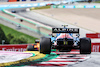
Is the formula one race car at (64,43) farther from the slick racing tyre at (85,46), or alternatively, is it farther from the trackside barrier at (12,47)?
the trackside barrier at (12,47)

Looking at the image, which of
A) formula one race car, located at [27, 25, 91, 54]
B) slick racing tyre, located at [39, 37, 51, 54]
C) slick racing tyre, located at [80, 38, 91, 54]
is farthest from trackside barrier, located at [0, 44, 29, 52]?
slick racing tyre, located at [80, 38, 91, 54]

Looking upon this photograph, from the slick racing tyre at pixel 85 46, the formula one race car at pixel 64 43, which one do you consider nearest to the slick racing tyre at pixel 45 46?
the formula one race car at pixel 64 43

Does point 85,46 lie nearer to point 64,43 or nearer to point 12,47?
point 64,43

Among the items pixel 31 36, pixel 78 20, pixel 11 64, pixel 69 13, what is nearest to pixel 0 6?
pixel 69 13

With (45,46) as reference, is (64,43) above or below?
above

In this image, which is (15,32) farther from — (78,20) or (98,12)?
(98,12)

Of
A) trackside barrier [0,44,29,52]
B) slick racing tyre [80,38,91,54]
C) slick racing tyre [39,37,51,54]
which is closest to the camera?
slick racing tyre [39,37,51,54]

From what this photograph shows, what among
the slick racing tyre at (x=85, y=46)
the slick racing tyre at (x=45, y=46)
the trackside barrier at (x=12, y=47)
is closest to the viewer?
the slick racing tyre at (x=45, y=46)

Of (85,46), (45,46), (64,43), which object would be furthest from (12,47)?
(85,46)

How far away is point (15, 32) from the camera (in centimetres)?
5059

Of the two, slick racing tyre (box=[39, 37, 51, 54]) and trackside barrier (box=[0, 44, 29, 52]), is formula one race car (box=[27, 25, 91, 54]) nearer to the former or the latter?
slick racing tyre (box=[39, 37, 51, 54])

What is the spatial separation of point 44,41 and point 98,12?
A: 65764 millimetres

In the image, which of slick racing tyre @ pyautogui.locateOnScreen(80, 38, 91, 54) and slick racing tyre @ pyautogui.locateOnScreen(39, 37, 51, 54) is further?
slick racing tyre @ pyautogui.locateOnScreen(80, 38, 91, 54)

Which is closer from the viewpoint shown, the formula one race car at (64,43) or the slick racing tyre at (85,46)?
the formula one race car at (64,43)
